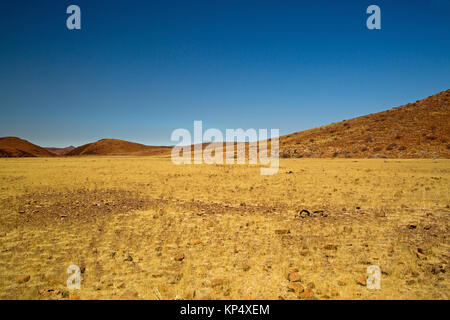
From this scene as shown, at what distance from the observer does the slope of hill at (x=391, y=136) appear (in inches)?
1134

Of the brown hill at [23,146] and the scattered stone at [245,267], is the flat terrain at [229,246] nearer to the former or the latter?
the scattered stone at [245,267]

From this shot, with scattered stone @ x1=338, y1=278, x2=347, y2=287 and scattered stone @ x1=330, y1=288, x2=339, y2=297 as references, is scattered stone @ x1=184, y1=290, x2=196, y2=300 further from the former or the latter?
scattered stone @ x1=338, y1=278, x2=347, y2=287

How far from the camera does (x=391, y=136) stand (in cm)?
3359

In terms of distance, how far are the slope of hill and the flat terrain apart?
22520 millimetres

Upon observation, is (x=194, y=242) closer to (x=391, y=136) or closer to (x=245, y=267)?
(x=245, y=267)

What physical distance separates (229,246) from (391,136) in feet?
120

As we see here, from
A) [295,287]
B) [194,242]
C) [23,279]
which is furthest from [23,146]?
[295,287]

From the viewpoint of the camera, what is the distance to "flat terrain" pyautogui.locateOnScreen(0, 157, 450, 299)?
147 inches

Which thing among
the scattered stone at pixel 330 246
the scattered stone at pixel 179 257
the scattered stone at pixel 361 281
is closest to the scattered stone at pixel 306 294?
the scattered stone at pixel 361 281

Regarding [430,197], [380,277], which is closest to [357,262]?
[380,277]

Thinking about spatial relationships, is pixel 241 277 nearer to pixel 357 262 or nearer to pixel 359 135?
pixel 357 262
